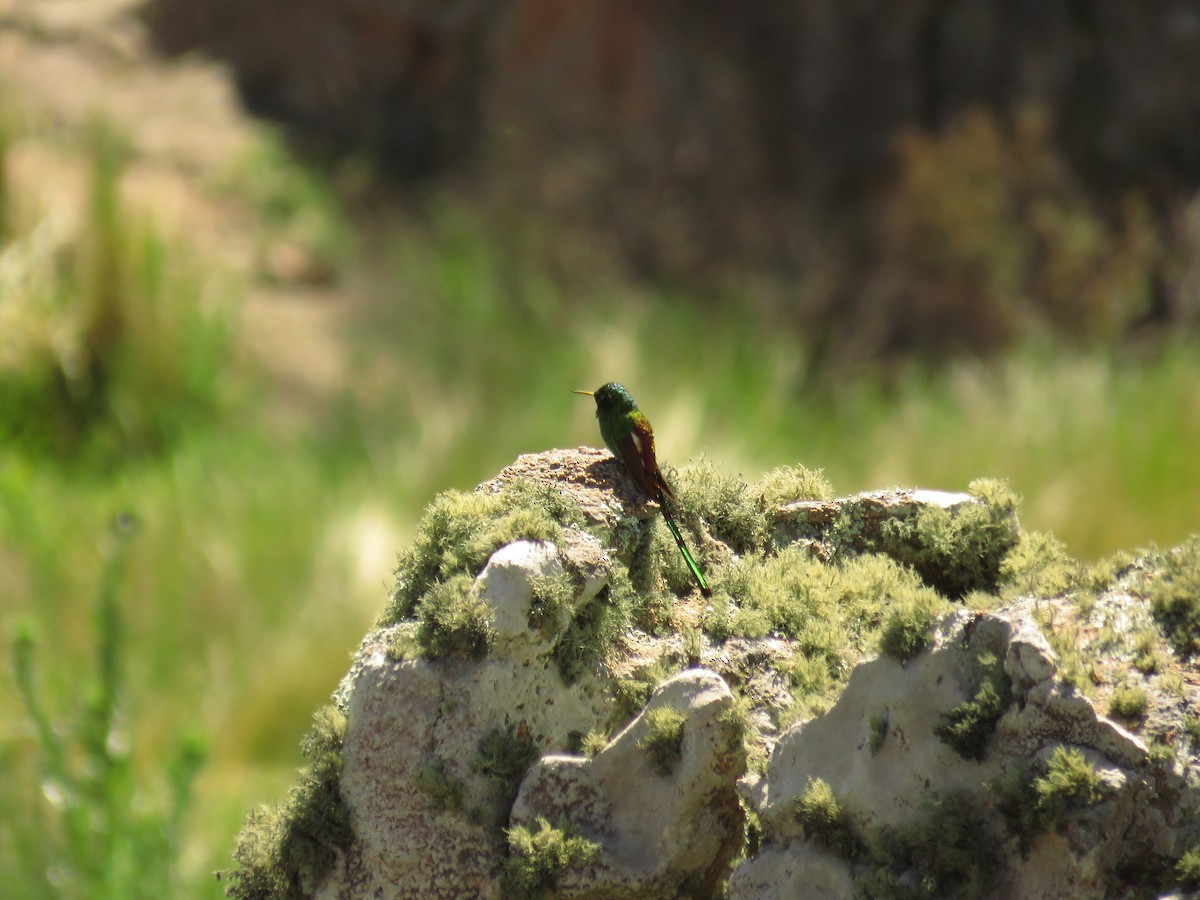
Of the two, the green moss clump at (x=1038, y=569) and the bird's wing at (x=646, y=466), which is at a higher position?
the bird's wing at (x=646, y=466)

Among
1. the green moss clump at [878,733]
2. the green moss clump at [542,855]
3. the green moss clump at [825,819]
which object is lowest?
the green moss clump at [825,819]

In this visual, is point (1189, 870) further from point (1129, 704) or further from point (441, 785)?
point (441, 785)

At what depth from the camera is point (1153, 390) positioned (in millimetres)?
5156

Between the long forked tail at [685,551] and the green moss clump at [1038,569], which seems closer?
the green moss clump at [1038,569]

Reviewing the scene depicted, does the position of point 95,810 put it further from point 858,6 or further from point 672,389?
point 858,6

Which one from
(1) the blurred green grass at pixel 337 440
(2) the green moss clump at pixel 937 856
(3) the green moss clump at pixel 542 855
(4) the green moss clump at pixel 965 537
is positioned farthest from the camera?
(1) the blurred green grass at pixel 337 440

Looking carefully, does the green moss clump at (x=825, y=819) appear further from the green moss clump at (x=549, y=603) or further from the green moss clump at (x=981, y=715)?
the green moss clump at (x=549, y=603)

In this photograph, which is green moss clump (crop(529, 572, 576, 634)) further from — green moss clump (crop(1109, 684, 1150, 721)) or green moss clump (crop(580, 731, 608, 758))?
green moss clump (crop(1109, 684, 1150, 721))

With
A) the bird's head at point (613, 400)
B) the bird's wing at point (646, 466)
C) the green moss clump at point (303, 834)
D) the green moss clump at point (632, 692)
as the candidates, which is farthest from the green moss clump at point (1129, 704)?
the green moss clump at point (303, 834)

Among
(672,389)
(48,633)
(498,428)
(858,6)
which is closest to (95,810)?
(48,633)

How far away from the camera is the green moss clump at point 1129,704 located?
3.99ft

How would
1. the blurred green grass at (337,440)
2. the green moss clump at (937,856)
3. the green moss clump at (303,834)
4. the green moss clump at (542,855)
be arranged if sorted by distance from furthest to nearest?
1. the blurred green grass at (337,440)
2. the green moss clump at (303,834)
3. the green moss clump at (542,855)
4. the green moss clump at (937,856)

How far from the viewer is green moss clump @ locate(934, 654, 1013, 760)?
1.25 metres

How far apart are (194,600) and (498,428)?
1.51m
